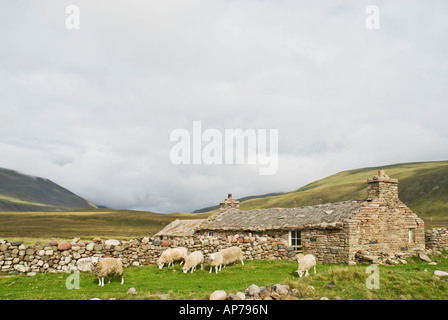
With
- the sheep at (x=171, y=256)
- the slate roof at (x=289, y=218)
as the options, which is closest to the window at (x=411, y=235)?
the slate roof at (x=289, y=218)

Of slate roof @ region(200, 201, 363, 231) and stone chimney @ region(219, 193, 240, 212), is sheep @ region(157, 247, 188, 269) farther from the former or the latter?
stone chimney @ region(219, 193, 240, 212)

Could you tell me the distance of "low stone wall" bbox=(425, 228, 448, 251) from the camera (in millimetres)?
26219

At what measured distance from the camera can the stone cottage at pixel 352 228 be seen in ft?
69.0

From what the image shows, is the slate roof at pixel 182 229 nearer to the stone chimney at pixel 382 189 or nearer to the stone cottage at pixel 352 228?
the stone cottage at pixel 352 228

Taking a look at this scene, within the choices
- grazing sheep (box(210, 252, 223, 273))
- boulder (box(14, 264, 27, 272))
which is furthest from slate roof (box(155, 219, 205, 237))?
boulder (box(14, 264, 27, 272))

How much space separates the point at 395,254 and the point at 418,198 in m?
158

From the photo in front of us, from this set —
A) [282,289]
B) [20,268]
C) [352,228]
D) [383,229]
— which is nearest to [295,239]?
[352,228]

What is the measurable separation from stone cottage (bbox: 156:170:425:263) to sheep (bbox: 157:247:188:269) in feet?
9.73

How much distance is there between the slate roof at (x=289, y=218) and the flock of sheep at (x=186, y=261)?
18.3 ft

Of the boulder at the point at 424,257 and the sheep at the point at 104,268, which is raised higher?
the sheep at the point at 104,268

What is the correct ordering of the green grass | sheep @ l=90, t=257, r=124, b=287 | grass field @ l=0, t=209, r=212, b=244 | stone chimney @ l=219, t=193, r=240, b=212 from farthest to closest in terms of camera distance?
grass field @ l=0, t=209, r=212, b=244, stone chimney @ l=219, t=193, r=240, b=212, sheep @ l=90, t=257, r=124, b=287, the green grass

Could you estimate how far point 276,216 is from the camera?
94.1 feet
